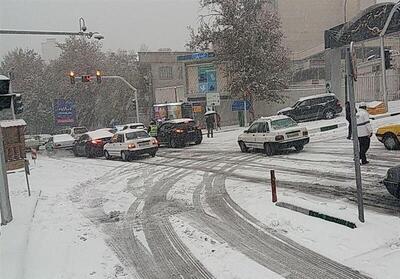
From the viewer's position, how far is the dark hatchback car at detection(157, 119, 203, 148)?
24156 mm

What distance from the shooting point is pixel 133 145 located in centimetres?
2053

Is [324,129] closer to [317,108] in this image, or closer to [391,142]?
[317,108]

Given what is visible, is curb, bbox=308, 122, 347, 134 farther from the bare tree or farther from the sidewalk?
the sidewalk

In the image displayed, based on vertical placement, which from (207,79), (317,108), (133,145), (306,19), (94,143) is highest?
(306,19)

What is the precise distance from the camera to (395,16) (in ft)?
79.6

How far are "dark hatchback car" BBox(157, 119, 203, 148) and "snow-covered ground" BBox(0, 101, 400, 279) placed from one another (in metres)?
8.11

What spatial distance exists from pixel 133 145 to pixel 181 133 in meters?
4.24

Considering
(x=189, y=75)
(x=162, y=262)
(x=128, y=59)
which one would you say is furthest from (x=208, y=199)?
(x=128, y=59)

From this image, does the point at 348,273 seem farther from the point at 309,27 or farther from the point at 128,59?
the point at 128,59

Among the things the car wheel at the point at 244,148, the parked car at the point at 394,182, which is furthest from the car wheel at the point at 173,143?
the parked car at the point at 394,182

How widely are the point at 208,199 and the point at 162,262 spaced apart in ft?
13.1

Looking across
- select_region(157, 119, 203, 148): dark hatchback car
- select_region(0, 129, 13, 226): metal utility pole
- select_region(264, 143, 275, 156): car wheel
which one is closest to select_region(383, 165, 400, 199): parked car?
select_region(0, 129, 13, 226): metal utility pole

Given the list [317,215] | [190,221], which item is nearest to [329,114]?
[317,215]

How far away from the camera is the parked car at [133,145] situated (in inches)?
809
